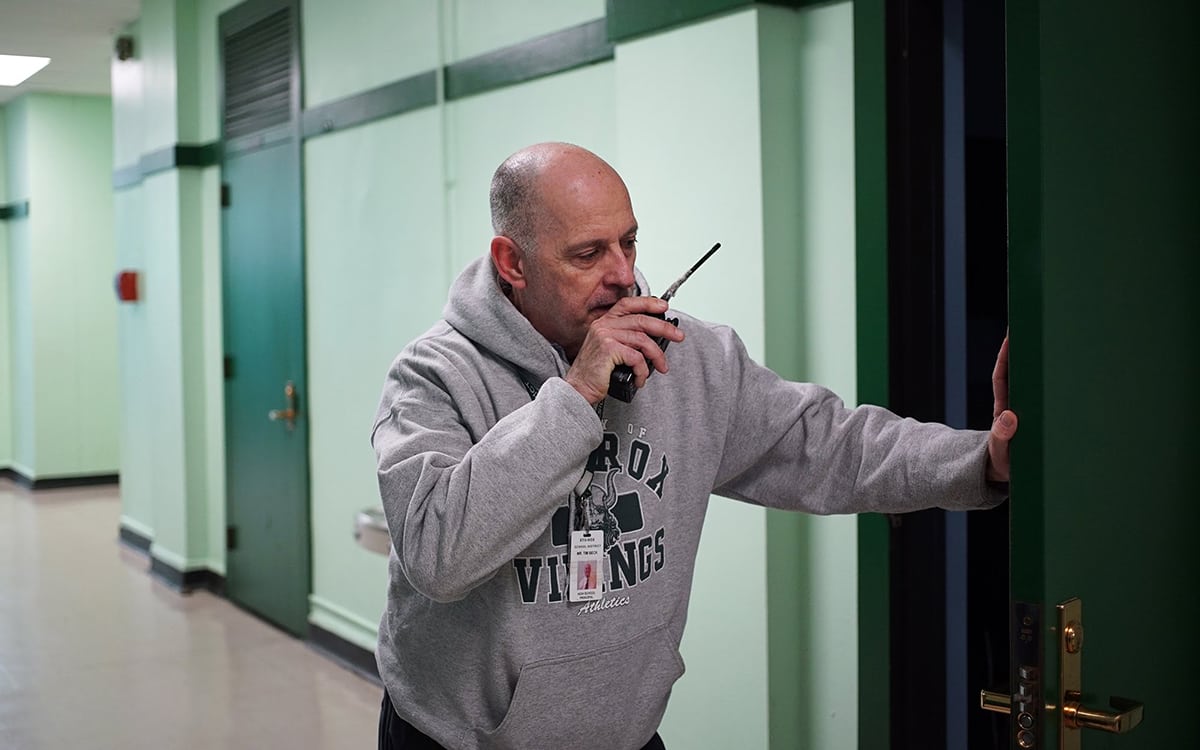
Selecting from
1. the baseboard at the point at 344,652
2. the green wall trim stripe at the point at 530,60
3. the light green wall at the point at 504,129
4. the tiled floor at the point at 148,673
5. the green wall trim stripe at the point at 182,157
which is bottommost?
the tiled floor at the point at 148,673

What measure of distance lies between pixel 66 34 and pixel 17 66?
1.01m

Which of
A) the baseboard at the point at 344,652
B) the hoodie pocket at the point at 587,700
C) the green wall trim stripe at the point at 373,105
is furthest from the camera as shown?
the baseboard at the point at 344,652

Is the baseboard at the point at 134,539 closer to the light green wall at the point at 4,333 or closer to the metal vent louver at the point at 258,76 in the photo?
the metal vent louver at the point at 258,76

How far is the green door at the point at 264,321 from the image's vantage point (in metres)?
5.71

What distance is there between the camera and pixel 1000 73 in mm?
3061

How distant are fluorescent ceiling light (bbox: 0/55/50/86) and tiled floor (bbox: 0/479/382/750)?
134 inches

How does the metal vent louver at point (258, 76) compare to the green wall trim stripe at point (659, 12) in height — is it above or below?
above

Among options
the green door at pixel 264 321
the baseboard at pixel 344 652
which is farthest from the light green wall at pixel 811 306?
the green door at pixel 264 321

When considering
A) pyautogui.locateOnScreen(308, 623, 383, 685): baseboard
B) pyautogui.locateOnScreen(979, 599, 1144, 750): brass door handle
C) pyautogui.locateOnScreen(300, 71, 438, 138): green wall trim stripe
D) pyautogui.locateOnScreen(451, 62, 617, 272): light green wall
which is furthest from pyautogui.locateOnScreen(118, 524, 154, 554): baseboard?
pyautogui.locateOnScreen(979, 599, 1144, 750): brass door handle

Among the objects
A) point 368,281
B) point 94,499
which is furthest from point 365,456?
point 94,499

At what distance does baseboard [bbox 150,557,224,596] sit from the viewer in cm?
683

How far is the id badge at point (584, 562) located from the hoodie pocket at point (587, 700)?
3.8 inches

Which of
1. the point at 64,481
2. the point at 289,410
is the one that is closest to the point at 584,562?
the point at 289,410

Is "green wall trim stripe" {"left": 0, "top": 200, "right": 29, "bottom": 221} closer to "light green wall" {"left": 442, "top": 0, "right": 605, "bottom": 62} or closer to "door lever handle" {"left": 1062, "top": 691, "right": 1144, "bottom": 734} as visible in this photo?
"light green wall" {"left": 442, "top": 0, "right": 605, "bottom": 62}
